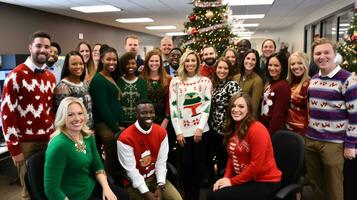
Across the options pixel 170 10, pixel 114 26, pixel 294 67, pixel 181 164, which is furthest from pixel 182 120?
pixel 114 26

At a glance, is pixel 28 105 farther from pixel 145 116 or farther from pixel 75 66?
pixel 145 116

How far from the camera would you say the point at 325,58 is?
2.41 meters

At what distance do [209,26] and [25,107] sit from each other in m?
3.23

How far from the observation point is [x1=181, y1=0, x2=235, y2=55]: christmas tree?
15.8ft

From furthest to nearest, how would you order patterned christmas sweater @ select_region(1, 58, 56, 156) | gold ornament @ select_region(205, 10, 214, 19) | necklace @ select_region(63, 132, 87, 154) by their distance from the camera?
gold ornament @ select_region(205, 10, 214, 19) < patterned christmas sweater @ select_region(1, 58, 56, 156) < necklace @ select_region(63, 132, 87, 154)

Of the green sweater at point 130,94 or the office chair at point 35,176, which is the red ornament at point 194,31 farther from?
the office chair at point 35,176

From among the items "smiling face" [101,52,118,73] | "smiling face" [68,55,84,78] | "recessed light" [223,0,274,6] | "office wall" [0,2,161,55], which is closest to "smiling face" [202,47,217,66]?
"smiling face" [101,52,118,73]

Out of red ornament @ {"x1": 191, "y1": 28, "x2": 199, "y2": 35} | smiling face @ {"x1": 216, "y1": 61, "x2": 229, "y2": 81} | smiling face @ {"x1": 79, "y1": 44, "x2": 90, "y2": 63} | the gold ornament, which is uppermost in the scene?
the gold ornament

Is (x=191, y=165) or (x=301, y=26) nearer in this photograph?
(x=191, y=165)

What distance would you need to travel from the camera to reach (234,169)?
2375mm

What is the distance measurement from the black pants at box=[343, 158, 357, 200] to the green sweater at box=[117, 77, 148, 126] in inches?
73.2

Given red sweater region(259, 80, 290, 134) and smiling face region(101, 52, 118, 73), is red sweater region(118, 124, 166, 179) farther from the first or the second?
red sweater region(259, 80, 290, 134)

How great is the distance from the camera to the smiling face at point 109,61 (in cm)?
285

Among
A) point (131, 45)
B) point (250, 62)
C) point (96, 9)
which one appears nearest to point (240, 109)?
point (250, 62)
